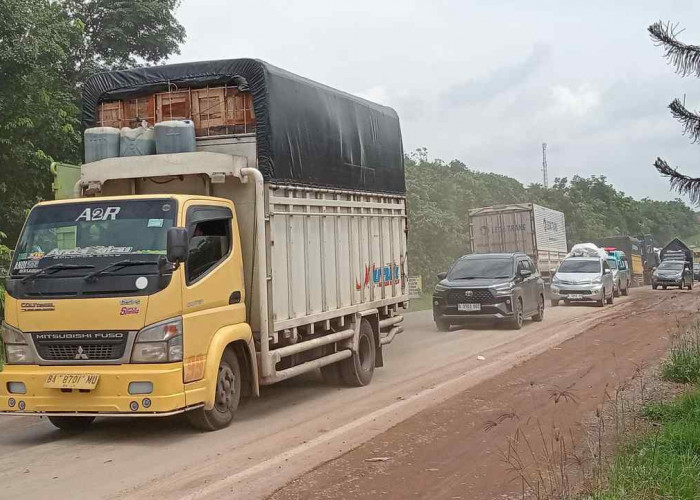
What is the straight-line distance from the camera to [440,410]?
28.9 ft

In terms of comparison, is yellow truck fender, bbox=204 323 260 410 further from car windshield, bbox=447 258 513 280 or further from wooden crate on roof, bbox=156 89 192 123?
car windshield, bbox=447 258 513 280

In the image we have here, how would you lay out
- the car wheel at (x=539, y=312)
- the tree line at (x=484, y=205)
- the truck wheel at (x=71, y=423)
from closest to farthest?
the truck wheel at (x=71, y=423) → the car wheel at (x=539, y=312) → the tree line at (x=484, y=205)

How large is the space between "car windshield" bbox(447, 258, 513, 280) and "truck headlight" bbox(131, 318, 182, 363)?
1253 cm

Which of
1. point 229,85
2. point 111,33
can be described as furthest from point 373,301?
point 111,33

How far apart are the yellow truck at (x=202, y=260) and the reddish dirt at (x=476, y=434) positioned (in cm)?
172

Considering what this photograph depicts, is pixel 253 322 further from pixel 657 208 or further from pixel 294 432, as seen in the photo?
pixel 657 208

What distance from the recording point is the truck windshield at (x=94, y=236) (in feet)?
24.3

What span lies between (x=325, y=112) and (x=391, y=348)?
652 cm

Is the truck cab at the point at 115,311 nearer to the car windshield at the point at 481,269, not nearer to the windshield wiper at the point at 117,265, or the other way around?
the windshield wiper at the point at 117,265

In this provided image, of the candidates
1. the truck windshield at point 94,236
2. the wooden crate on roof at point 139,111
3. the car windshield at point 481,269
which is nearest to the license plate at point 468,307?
the car windshield at point 481,269

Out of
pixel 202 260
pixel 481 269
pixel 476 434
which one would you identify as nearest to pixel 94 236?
pixel 202 260

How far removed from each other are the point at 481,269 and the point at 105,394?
516 inches

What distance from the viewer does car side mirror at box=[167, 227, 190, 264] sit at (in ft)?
23.7

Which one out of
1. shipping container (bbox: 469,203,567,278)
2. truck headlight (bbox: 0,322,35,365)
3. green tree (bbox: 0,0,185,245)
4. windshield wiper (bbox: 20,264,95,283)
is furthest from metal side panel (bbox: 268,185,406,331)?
shipping container (bbox: 469,203,567,278)
